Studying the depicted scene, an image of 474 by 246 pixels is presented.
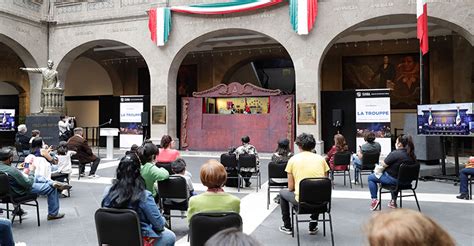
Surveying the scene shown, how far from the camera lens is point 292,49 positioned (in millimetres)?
13656

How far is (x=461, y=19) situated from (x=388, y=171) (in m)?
8.73

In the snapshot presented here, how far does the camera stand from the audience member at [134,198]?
3.02 m

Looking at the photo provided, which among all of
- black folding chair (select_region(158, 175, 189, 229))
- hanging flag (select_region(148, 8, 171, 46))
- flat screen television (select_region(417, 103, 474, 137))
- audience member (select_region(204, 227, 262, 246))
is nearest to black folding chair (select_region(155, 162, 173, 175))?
black folding chair (select_region(158, 175, 189, 229))

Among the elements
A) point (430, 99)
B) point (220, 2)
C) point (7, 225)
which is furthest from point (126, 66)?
point (7, 225)

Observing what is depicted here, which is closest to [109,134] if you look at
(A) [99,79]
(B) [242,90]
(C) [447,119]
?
(B) [242,90]

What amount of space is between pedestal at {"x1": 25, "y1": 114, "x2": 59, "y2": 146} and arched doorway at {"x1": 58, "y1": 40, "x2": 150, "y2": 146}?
21.4 feet

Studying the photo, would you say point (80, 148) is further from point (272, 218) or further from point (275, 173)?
point (272, 218)

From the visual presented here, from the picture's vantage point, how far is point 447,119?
26.4ft

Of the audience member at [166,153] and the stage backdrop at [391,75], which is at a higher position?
the stage backdrop at [391,75]

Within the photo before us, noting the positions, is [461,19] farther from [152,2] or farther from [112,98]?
[112,98]

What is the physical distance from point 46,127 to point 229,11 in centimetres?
780

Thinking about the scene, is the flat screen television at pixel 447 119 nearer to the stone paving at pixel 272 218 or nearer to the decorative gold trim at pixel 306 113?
the stone paving at pixel 272 218

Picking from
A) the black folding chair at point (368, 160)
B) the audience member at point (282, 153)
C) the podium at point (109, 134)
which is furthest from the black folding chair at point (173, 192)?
the podium at point (109, 134)

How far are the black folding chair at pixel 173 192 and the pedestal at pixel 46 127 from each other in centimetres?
1041
